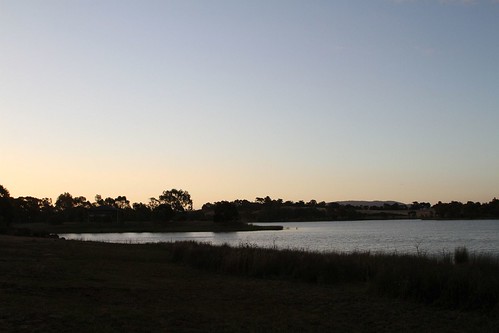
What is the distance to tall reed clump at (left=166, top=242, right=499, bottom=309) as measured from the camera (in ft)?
47.9

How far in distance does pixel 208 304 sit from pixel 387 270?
633cm

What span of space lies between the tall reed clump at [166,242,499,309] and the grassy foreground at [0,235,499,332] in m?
0.14

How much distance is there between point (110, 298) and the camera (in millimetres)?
14086

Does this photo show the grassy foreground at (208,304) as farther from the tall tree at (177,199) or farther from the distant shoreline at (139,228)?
the tall tree at (177,199)

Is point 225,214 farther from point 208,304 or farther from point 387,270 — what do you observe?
point 208,304

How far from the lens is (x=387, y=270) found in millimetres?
17172

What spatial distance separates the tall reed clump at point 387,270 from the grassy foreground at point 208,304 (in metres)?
0.14

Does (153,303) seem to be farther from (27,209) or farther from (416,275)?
(27,209)

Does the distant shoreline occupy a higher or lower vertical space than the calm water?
higher

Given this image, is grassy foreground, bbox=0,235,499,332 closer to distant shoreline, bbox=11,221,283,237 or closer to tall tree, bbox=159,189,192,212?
distant shoreline, bbox=11,221,283,237

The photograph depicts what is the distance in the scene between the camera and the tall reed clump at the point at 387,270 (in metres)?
14.6

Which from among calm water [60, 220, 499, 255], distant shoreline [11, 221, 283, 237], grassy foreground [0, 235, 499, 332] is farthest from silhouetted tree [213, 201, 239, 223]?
grassy foreground [0, 235, 499, 332]

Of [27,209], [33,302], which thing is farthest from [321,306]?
[27,209]

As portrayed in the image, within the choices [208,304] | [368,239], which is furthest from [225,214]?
[208,304]
